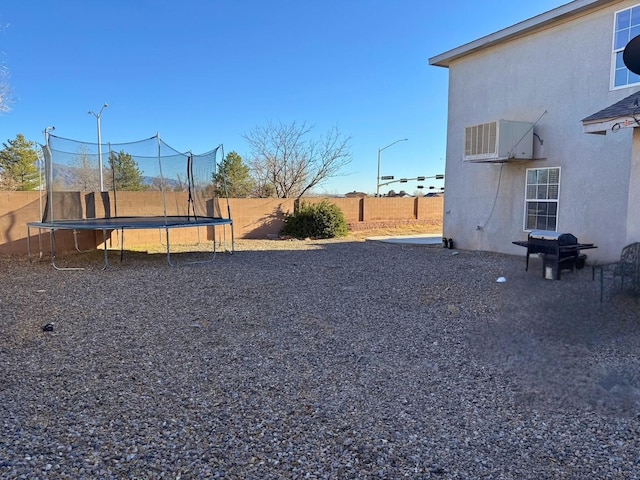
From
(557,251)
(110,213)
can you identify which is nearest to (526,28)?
(557,251)

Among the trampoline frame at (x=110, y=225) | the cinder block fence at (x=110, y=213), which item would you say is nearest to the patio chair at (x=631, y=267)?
the trampoline frame at (x=110, y=225)

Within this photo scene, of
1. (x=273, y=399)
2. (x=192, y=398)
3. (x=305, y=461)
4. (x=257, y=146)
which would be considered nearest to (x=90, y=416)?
(x=192, y=398)

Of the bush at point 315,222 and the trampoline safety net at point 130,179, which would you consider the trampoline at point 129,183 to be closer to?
the trampoline safety net at point 130,179

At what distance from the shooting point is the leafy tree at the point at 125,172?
1046cm

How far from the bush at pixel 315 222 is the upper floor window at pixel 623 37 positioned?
→ 8876 mm

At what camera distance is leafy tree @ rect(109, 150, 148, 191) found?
1046cm

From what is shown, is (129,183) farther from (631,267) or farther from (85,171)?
(631,267)

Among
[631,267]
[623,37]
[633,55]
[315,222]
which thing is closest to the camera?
[633,55]

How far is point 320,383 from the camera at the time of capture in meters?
3.21

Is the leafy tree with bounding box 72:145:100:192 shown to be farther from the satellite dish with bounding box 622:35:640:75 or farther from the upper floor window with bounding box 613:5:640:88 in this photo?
the upper floor window with bounding box 613:5:640:88

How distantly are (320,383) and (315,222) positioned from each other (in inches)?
452

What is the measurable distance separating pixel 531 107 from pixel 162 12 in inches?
429

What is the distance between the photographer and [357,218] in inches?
676

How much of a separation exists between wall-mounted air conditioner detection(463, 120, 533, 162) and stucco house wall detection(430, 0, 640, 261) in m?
0.26
